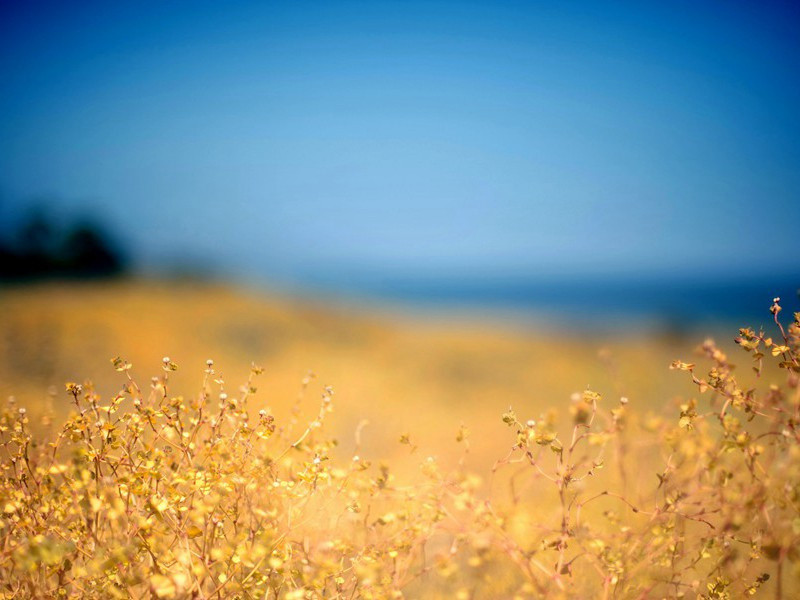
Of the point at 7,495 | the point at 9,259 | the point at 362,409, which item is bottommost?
the point at 362,409

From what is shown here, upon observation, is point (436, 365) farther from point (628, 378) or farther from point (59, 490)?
point (59, 490)

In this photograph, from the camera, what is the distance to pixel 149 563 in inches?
107

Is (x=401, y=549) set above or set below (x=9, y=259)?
below

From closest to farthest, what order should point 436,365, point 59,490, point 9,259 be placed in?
point 59,490, point 9,259, point 436,365

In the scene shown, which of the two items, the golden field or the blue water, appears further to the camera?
the blue water

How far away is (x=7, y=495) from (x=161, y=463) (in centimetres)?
75

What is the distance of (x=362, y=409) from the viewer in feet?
34.1

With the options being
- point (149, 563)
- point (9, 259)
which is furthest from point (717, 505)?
point (9, 259)

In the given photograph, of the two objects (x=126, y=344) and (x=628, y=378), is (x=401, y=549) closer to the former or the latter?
(x=628, y=378)

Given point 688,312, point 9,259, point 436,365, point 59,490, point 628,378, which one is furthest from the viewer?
point 688,312

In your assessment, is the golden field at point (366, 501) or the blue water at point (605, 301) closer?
the golden field at point (366, 501)

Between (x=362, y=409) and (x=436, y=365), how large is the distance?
187 inches

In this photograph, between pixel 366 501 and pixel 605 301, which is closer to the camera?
pixel 366 501

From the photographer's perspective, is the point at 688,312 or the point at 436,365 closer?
the point at 436,365
